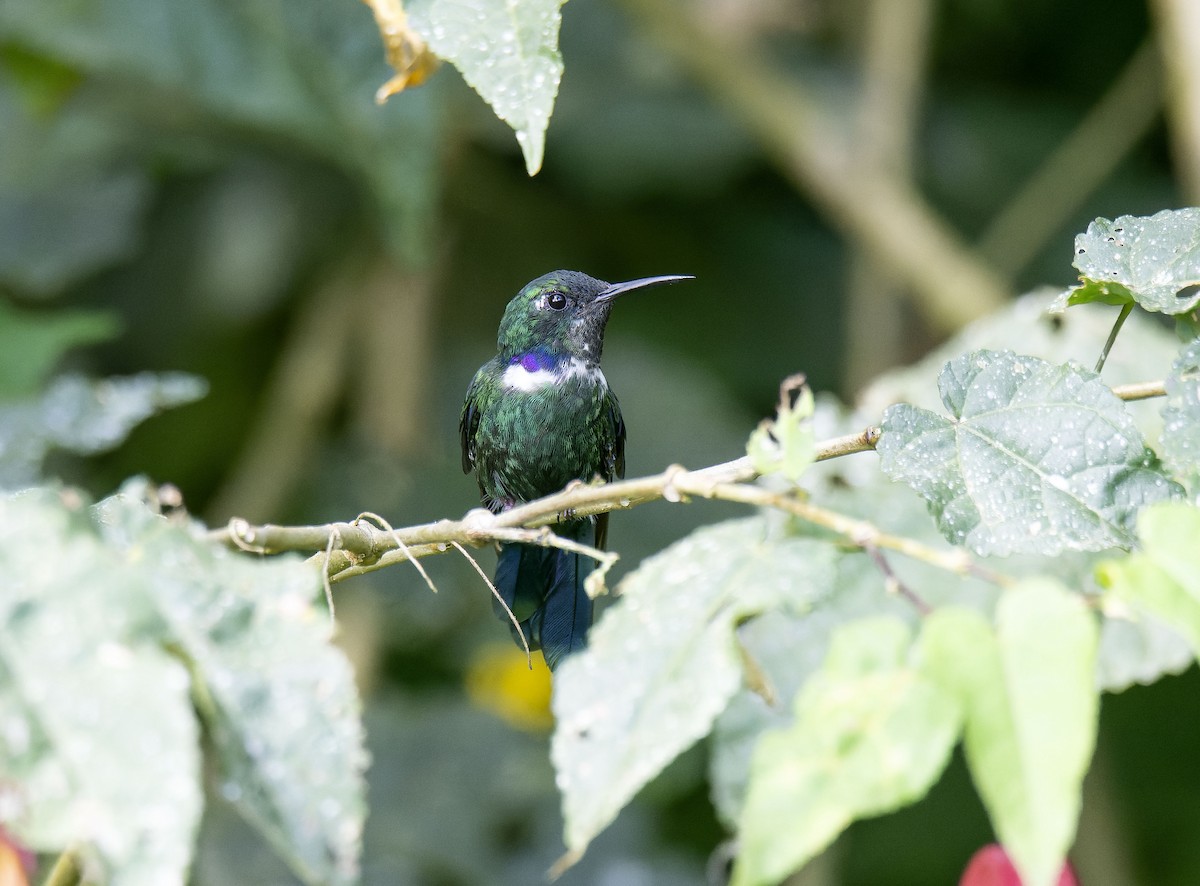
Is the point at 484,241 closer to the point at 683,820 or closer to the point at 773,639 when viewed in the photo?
the point at 683,820

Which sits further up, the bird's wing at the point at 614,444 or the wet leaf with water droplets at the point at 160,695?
the wet leaf with water droplets at the point at 160,695

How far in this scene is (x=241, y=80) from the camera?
2.98 meters

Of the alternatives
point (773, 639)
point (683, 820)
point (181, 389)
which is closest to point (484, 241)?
point (683, 820)

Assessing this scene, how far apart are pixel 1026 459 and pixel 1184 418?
0.41 ft

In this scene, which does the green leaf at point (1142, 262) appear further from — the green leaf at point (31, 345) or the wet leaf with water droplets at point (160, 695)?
the green leaf at point (31, 345)

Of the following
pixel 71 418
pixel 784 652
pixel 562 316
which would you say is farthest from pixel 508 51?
pixel 71 418

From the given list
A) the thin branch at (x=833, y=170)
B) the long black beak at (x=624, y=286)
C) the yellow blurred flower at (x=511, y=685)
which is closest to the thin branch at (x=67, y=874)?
the long black beak at (x=624, y=286)

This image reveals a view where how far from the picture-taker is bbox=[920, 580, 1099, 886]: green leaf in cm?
72

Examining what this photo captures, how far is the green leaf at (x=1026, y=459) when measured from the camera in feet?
3.55

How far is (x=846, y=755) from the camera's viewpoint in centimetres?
82

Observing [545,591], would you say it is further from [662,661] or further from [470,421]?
[662,661]

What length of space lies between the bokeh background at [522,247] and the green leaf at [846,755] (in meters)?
2.27

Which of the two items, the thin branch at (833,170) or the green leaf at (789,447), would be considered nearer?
the green leaf at (789,447)

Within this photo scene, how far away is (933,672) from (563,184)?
3.95 metres
